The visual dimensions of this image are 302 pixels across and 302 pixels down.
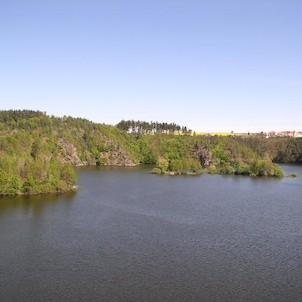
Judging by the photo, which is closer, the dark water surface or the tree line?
the dark water surface

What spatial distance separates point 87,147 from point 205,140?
1683 inches

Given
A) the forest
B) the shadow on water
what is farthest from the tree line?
the shadow on water

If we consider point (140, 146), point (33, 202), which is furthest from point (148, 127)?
point (33, 202)

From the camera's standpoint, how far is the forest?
4006 inches

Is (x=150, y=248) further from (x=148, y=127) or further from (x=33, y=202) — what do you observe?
(x=148, y=127)

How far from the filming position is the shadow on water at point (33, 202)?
51000 millimetres

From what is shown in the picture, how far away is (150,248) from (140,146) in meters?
113

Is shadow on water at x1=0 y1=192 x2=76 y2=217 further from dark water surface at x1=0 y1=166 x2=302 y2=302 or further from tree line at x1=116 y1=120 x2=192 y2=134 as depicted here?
tree line at x1=116 y1=120 x2=192 y2=134

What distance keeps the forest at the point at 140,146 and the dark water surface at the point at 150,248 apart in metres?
32.3

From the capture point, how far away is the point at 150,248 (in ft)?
120

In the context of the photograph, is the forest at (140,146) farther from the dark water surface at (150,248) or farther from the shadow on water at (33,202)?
the dark water surface at (150,248)

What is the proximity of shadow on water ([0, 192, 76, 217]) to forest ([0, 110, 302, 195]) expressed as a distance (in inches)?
756

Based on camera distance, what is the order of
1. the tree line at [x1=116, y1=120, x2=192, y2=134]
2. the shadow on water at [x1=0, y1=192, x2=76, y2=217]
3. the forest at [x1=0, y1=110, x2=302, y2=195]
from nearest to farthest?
the shadow on water at [x1=0, y1=192, x2=76, y2=217] < the forest at [x1=0, y1=110, x2=302, y2=195] < the tree line at [x1=116, y1=120, x2=192, y2=134]

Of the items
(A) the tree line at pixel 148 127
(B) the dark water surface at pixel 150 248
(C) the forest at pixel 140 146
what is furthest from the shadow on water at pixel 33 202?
(A) the tree line at pixel 148 127
